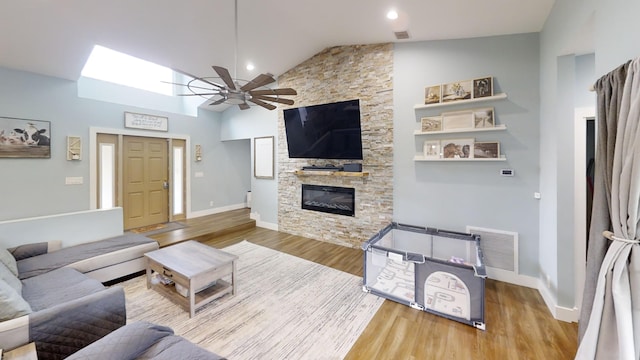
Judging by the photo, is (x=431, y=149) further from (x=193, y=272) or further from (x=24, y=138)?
(x=24, y=138)

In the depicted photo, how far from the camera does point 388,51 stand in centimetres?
386

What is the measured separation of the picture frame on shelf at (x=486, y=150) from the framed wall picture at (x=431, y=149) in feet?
1.43

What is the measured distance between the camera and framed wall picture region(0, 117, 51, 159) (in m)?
3.61

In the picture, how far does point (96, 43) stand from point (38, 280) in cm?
299

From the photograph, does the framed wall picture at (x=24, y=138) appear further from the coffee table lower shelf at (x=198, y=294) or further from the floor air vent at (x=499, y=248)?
the floor air vent at (x=499, y=248)

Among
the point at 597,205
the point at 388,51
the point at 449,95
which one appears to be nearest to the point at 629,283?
the point at 597,205

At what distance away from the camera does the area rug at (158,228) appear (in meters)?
4.83

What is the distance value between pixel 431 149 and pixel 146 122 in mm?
5420

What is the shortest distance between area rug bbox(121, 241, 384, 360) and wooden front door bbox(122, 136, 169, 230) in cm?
252

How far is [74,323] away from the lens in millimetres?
1684

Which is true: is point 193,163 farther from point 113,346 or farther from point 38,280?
point 113,346

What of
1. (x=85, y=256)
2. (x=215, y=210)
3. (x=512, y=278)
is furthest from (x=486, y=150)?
(x=215, y=210)

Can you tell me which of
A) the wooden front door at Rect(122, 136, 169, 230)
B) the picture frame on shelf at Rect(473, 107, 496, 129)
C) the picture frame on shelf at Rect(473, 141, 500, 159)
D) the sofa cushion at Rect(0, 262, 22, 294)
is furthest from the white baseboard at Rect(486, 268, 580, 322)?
the wooden front door at Rect(122, 136, 169, 230)

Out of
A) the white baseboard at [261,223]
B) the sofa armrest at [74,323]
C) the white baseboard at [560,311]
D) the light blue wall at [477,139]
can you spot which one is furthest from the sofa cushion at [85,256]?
the white baseboard at [560,311]
